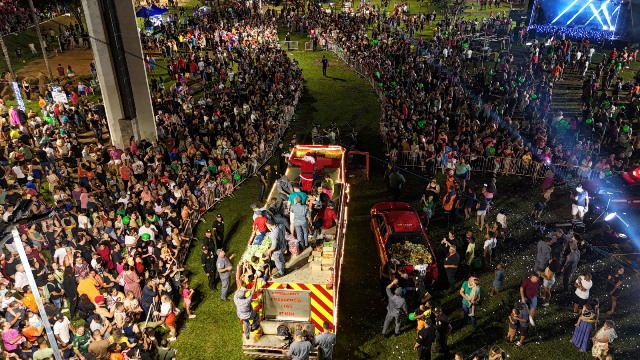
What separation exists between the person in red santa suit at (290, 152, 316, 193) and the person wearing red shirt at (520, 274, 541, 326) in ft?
20.3

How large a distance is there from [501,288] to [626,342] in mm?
3067

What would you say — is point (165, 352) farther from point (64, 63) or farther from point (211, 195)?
point (64, 63)

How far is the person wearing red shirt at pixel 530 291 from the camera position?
35.6 ft

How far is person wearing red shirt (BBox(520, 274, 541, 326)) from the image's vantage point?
10859 millimetres

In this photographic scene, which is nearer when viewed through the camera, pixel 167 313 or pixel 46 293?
pixel 167 313

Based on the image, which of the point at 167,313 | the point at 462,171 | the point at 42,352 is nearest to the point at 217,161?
the point at 167,313

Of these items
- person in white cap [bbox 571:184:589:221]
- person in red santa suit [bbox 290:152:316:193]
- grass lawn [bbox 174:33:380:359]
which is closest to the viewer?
grass lawn [bbox 174:33:380:359]

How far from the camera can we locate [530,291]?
10984mm

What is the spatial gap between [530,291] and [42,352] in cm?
1100

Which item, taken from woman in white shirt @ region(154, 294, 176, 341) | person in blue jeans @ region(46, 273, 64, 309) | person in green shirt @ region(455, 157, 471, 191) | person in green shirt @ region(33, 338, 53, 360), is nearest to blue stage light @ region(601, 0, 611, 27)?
person in green shirt @ region(455, 157, 471, 191)

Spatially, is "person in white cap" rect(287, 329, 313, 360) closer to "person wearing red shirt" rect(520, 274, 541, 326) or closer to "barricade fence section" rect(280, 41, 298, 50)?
"person wearing red shirt" rect(520, 274, 541, 326)

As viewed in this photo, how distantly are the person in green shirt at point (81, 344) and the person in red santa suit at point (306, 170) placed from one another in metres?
6.60

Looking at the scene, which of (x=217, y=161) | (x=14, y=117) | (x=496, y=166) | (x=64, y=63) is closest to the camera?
(x=217, y=161)

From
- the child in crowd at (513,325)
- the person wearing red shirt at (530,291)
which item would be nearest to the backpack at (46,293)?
the child in crowd at (513,325)
